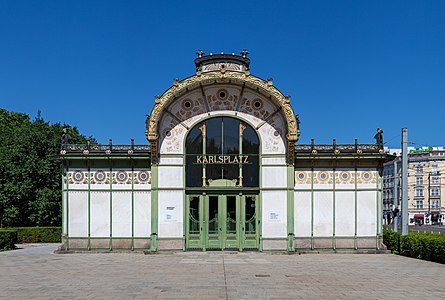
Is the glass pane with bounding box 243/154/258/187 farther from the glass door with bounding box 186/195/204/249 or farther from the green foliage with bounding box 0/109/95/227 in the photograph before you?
the green foliage with bounding box 0/109/95/227

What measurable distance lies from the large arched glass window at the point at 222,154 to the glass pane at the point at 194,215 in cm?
69

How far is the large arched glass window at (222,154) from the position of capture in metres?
22.5

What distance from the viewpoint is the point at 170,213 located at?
22297mm

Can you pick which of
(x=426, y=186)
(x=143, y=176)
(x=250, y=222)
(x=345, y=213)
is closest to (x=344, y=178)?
(x=345, y=213)

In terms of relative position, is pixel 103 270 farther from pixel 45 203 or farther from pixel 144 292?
pixel 45 203

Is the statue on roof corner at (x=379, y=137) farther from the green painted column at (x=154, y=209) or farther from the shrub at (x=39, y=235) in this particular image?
the shrub at (x=39, y=235)

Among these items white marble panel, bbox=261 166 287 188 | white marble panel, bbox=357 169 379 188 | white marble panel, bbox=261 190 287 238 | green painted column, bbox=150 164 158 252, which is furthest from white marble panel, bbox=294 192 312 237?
green painted column, bbox=150 164 158 252

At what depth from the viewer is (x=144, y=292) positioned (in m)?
12.4

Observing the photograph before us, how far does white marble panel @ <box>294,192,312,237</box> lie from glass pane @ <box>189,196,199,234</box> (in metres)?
4.52

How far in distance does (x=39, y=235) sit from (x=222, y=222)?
51.5 feet

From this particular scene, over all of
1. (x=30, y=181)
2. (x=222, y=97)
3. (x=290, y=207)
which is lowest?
(x=290, y=207)

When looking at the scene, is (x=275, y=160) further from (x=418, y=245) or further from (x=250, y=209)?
(x=418, y=245)

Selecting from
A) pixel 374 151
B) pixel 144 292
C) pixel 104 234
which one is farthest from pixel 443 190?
pixel 144 292

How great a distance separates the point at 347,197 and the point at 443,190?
75.9 m
